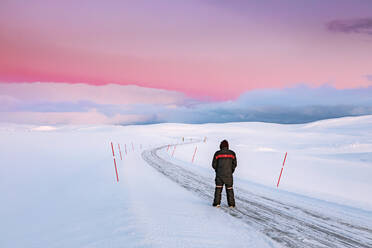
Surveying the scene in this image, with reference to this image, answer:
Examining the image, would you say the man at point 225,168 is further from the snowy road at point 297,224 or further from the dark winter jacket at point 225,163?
the snowy road at point 297,224

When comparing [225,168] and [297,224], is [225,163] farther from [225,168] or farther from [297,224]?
[297,224]

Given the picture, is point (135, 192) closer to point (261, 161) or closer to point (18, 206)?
point (18, 206)

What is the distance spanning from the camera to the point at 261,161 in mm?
23672

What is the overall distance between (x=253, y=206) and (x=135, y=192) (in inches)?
174

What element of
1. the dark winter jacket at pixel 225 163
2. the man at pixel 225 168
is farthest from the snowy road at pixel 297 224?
the dark winter jacket at pixel 225 163

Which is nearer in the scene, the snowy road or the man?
the snowy road

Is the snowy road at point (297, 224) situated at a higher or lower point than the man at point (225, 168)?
lower

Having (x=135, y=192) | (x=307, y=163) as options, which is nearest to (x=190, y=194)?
(x=135, y=192)

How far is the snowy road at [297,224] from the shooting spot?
5784 mm

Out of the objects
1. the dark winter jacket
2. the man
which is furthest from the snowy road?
the dark winter jacket

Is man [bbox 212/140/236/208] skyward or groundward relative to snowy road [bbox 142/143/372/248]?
skyward

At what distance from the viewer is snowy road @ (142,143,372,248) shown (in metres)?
5.78

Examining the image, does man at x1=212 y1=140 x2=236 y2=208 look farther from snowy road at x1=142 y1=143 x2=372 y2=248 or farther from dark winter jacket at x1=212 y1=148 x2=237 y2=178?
snowy road at x1=142 y1=143 x2=372 y2=248

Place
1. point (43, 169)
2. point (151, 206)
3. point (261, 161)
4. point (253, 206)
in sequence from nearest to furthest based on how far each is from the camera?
point (151, 206) < point (253, 206) < point (43, 169) < point (261, 161)
